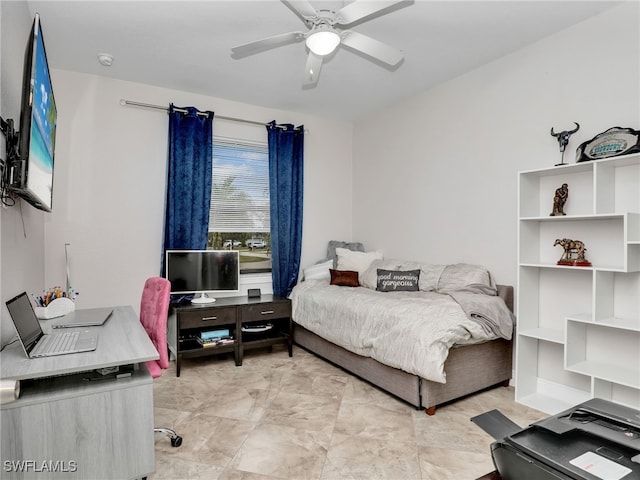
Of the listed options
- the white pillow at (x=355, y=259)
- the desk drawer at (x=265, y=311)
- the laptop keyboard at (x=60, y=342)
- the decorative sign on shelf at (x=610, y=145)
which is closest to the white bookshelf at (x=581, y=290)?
the decorative sign on shelf at (x=610, y=145)

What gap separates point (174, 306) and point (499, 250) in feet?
9.38

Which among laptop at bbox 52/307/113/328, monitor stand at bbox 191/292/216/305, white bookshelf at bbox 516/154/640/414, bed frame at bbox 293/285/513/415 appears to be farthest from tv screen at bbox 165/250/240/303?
white bookshelf at bbox 516/154/640/414

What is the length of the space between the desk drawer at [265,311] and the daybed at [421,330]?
174 millimetres

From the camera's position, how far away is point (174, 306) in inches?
138

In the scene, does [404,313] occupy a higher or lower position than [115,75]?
lower

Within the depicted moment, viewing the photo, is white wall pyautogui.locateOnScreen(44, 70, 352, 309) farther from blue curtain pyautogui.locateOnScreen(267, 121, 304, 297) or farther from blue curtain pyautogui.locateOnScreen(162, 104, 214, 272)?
blue curtain pyautogui.locateOnScreen(267, 121, 304, 297)

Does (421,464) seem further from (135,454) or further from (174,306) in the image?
(174,306)

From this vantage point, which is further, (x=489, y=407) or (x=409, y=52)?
(x=409, y=52)

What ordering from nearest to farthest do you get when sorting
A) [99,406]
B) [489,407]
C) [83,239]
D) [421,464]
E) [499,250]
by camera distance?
1. [99,406]
2. [421,464]
3. [489,407]
4. [499,250]
5. [83,239]

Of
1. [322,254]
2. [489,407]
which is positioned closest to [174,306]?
[322,254]

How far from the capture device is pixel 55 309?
7.90 ft

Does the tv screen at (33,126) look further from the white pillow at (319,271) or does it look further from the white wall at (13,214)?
the white pillow at (319,271)

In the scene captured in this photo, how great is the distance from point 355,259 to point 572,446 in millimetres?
3685

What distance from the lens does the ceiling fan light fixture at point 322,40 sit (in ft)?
7.07
